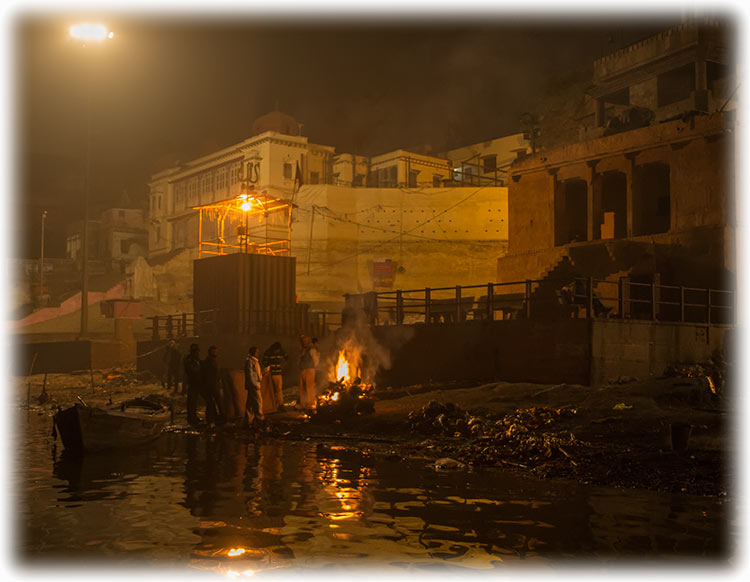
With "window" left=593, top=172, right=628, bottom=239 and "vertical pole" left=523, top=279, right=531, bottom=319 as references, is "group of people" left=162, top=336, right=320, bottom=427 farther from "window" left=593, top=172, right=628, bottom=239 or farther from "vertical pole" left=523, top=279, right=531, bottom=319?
"window" left=593, top=172, right=628, bottom=239

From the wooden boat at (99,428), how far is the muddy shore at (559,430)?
298cm

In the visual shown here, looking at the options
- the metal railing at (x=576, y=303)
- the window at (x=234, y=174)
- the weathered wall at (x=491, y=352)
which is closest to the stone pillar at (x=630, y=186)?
the metal railing at (x=576, y=303)

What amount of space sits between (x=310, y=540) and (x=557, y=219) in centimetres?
2987

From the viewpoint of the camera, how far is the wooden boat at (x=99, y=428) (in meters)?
13.1

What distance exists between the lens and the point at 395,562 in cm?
589

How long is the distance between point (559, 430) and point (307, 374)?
8.02 metres

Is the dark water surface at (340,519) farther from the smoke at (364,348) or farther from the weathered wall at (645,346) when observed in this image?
the smoke at (364,348)

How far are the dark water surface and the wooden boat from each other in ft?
3.95

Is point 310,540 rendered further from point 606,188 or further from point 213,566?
point 606,188

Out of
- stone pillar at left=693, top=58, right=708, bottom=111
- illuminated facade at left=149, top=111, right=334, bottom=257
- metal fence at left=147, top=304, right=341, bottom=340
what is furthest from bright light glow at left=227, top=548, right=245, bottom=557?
illuminated facade at left=149, top=111, right=334, bottom=257

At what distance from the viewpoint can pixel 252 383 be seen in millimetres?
17562

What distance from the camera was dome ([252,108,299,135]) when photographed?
6562 centimetres

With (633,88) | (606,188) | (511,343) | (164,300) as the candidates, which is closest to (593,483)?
(511,343)

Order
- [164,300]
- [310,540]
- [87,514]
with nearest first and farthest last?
[310,540] → [87,514] → [164,300]
